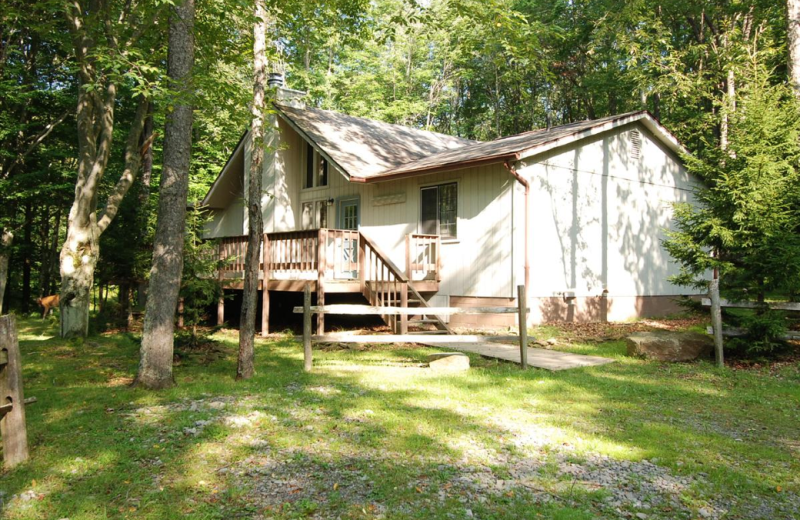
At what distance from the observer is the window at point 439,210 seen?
48.6ft

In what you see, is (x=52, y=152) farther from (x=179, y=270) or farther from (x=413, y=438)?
(x=413, y=438)

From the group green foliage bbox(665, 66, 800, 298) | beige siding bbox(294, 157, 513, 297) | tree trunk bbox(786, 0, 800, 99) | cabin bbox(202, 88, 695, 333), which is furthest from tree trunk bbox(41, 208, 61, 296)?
tree trunk bbox(786, 0, 800, 99)

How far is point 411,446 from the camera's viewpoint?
5.23 metres

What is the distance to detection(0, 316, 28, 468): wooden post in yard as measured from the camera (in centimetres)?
454

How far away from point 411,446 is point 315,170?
1482cm

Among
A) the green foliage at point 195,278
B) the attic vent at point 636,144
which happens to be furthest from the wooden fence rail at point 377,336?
the attic vent at point 636,144

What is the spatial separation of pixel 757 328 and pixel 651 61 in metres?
14.9

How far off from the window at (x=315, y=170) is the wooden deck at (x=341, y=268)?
13.4ft

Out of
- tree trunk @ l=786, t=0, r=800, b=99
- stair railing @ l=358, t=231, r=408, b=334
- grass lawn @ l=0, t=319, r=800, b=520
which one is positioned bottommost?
grass lawn @ l=0, t=319, r=800, b=520

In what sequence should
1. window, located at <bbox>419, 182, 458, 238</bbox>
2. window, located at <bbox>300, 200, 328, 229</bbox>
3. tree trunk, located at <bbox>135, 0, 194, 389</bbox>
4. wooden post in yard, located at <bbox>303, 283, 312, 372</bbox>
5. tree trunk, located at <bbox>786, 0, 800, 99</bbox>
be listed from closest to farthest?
tree trunk, located at <bbox>135, 0, 194, 389</bbox> < wooden post in yard, located at <bbox>303, 283, 312, 372</bbox> < tree trunk, located at <bbox>786, 0, 800, 99</bbox> < window, located at <bbox>419, 182, 458, 238</bbox> < window, located at <bbox>300, 200, 328, 229</bbox>

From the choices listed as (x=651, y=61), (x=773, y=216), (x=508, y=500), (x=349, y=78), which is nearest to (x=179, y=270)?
(x=508, y=500)

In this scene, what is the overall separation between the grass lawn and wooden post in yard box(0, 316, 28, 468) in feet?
0.49

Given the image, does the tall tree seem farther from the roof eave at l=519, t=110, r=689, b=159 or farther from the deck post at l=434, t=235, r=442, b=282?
the roof eave at l=519, t=110, r=689, b=159

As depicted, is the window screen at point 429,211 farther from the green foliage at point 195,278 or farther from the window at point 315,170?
the green foliage at point 195,278
